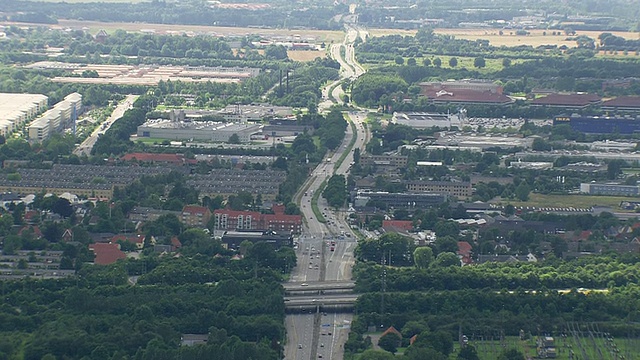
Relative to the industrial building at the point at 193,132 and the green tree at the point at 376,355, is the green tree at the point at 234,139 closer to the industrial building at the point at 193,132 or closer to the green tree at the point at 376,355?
the industrial building at the point at 193,132

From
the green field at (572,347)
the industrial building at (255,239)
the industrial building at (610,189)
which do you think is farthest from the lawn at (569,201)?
the green field at (572,347)

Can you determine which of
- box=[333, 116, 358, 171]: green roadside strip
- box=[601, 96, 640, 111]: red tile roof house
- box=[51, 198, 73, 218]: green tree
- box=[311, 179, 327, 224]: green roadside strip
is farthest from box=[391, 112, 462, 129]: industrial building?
box=[51, 198, 73, 218]: green tree

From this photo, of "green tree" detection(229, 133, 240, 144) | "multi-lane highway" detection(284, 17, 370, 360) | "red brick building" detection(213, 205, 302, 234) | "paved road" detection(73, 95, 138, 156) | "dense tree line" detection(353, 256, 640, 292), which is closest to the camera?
"multi-lane highway" detection(284, 17, 370, 360)

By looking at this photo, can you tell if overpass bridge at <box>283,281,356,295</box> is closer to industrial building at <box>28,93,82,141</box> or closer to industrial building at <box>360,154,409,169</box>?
industrial building at <box>360,154,409,169</box>

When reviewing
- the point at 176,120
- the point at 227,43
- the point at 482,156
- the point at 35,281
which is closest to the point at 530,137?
the point at 482,156

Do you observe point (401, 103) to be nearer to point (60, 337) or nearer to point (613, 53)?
point (613, 53)

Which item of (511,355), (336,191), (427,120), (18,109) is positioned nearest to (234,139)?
(427,120)

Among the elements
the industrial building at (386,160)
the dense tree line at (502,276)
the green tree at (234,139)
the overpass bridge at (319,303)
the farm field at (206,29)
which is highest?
the dense tree line at (502,276)

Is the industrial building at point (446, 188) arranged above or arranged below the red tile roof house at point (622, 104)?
above
